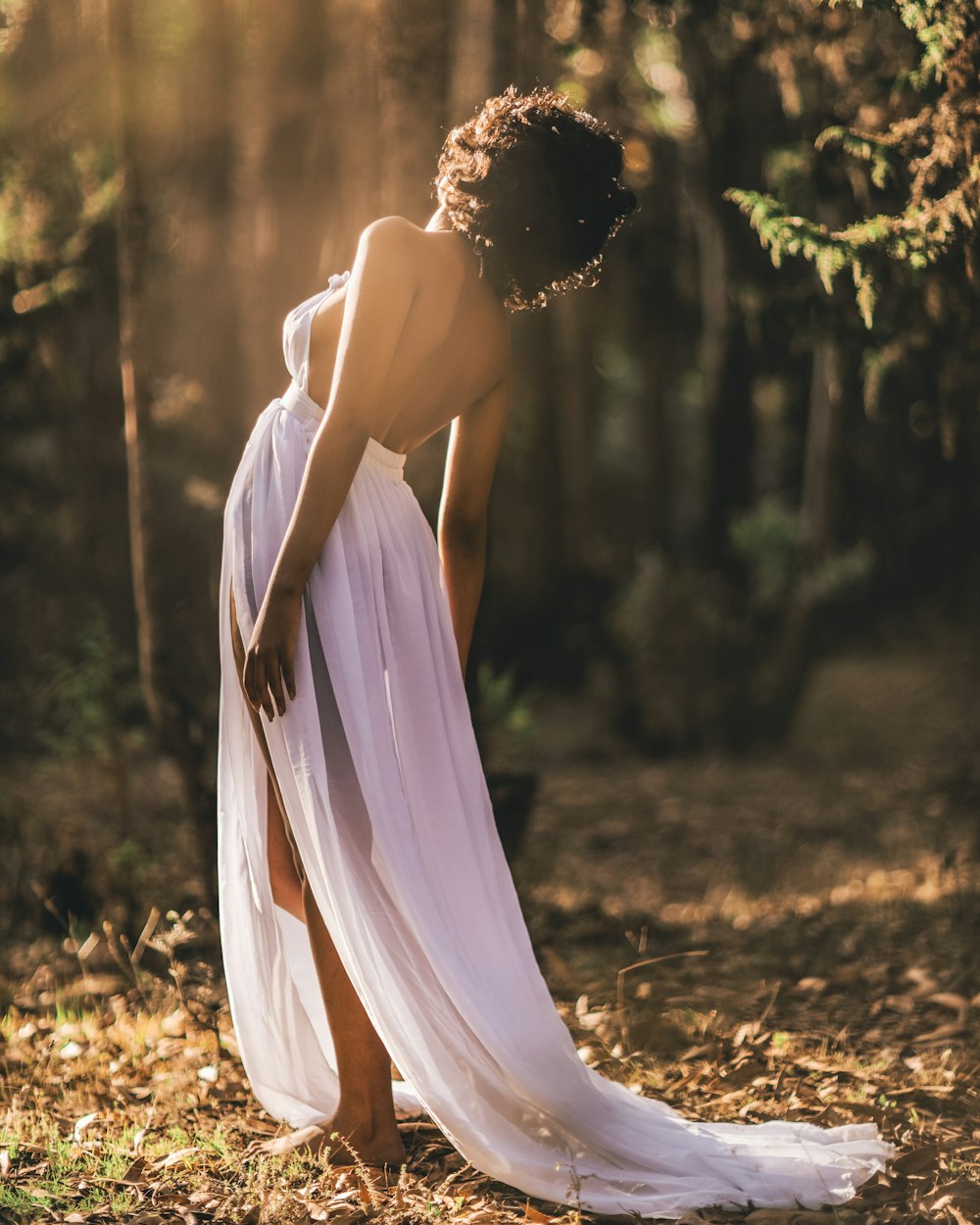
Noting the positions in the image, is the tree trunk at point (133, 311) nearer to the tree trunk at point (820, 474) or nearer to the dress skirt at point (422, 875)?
the dress skirt at point (422, 875)

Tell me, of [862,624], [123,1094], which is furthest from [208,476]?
[862,624]

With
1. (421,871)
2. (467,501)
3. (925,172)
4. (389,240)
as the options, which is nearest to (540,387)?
(925,172)

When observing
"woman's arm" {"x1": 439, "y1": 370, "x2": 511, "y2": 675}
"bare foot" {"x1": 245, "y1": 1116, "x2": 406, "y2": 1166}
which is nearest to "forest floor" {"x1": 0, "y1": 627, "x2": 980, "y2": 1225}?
"bare foot" {"x1": 245, "y1": 1116, "x2": 406, "y2": 1166}

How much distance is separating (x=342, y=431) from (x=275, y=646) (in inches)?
20.9

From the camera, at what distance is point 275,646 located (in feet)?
9.71

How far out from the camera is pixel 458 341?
10.3ft

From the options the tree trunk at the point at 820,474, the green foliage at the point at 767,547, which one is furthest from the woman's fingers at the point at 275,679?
the green foliage at the point at 767,547

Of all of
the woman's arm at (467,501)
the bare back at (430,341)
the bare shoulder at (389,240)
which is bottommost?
the woman's arm at (467,501)

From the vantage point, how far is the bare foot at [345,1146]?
3158 mm

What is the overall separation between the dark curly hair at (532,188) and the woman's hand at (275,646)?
963mm

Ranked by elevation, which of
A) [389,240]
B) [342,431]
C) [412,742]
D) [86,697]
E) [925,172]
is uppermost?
[925,172]

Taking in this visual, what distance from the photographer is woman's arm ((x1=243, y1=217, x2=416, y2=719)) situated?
2.91m

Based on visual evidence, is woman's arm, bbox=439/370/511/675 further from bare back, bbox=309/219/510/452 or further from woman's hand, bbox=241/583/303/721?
woman's hand, bbox=241/583/303/721

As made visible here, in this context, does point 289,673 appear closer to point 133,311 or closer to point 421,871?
point 421,871
